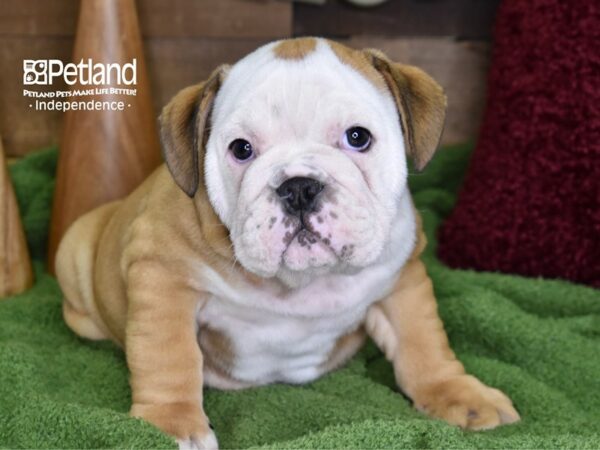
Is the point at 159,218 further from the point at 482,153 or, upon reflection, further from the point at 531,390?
the point at 482,153

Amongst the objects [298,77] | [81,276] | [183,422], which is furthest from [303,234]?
[81,276]

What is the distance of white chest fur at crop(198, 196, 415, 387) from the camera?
157cm

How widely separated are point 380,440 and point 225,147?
499mm

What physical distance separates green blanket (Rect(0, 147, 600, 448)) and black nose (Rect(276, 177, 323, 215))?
0.32 m

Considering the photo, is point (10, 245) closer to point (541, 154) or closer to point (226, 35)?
point (226, 35)

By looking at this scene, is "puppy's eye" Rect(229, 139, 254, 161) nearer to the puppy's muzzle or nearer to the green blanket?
the puppy's muzzle

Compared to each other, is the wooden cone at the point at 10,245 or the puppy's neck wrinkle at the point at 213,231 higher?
the puppy's neck wrinkle at the point at 213,231

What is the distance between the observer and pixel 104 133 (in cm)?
216

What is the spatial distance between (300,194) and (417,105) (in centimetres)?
33

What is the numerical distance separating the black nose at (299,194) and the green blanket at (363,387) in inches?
12.6

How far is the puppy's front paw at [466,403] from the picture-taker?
1.56 meters

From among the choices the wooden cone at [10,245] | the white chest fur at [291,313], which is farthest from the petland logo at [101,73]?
the white chest fur at [291,313]

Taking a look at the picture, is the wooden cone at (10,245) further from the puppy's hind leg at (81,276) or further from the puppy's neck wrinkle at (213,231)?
the puppy's neck wrinkle at (213,231)

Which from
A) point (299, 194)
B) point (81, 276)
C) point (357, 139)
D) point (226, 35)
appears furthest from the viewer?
point (226, 35)
